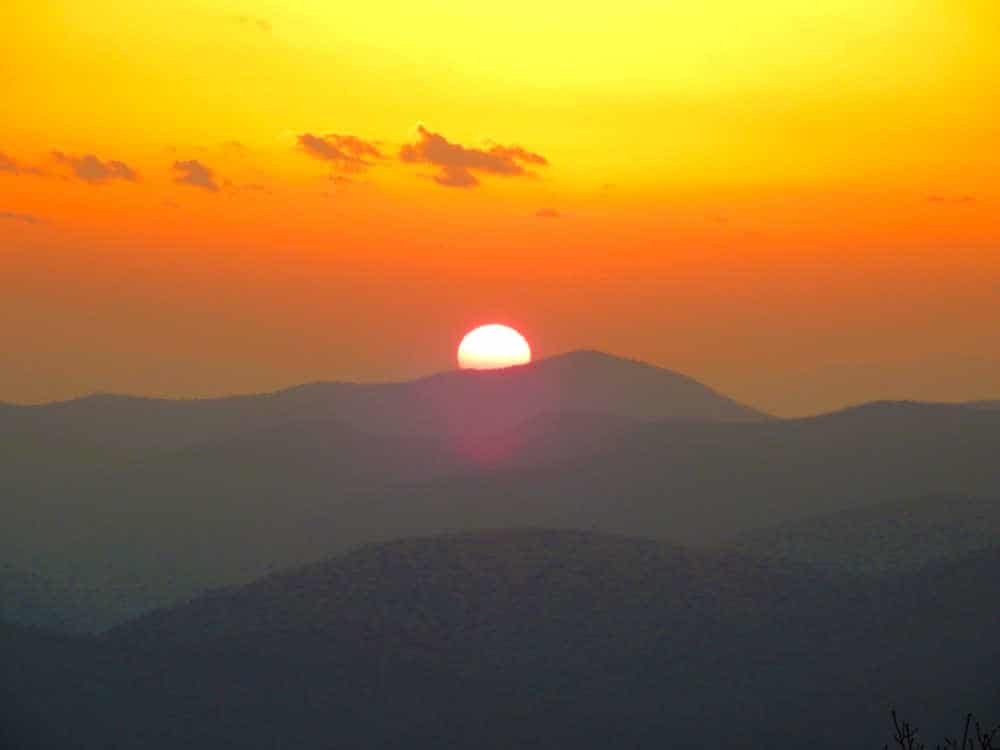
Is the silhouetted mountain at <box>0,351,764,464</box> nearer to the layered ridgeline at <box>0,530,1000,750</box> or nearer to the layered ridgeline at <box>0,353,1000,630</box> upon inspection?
the layered ridgeline at <box>0,353,1000,630</box>

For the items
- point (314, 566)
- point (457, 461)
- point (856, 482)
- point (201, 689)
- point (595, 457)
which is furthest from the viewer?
point (457, 461)

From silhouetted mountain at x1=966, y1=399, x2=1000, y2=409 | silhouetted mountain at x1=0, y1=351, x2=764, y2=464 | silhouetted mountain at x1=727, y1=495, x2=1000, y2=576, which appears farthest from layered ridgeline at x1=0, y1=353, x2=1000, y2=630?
silhouetted mountain at x1=966, y1=399, x2=1000, y2=409

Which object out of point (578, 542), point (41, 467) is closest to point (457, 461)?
point (41, 467)

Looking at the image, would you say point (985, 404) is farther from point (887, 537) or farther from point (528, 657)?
point (528, 657)

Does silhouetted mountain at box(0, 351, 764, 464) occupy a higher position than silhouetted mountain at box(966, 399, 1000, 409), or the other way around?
silhouetted mountain at box(0, 351, 764, 464)

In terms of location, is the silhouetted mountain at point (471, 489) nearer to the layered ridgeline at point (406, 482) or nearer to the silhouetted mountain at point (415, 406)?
the layered ridgeline at point (406, 482)

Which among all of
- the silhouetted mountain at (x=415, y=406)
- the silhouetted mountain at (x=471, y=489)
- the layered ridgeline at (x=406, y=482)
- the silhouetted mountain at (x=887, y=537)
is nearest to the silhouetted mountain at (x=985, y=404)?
the silhouetted mountain at (x=415, y=406)

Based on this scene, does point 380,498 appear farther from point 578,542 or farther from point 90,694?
point 90,694
